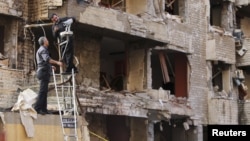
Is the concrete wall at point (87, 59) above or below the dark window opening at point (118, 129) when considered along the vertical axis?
above

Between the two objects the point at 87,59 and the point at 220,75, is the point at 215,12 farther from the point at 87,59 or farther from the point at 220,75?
the point at 87,59

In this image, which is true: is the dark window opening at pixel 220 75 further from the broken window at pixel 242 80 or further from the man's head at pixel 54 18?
the man's head at pixel 54 18

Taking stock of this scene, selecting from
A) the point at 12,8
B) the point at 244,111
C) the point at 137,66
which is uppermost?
the point at 12,8

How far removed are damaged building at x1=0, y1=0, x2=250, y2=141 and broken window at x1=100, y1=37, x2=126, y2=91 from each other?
0.12 ft

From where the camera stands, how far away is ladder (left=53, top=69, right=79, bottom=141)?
12.7 m

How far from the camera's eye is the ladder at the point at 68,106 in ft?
41.8

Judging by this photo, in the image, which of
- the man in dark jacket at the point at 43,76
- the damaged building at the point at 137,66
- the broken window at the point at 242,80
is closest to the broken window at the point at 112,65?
the damaged building at the point at 137,66

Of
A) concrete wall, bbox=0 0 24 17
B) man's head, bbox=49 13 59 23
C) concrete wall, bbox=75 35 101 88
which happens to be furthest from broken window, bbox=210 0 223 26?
man's head, bbox=49 13 59 23

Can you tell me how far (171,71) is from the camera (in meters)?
24.5

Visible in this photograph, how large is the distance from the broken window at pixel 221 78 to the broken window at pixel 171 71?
1930mm

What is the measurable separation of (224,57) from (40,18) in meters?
10.6

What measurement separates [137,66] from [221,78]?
6.61 m

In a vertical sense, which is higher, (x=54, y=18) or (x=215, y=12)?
(x=215, y=12)

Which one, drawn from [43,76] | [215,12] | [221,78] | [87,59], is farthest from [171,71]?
[43,76]
